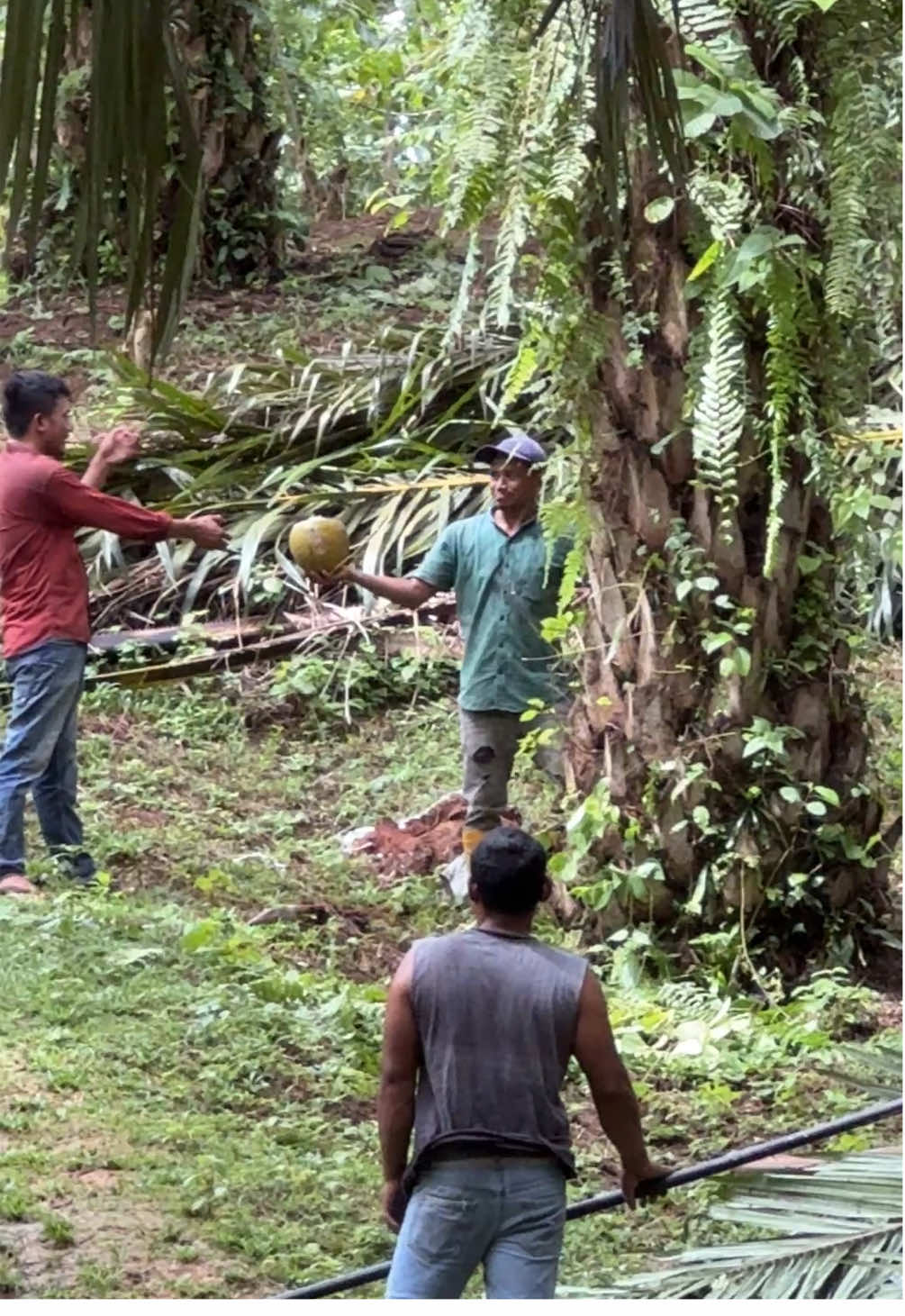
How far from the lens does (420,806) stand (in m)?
5.55

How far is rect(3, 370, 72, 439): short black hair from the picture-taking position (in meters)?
4.10

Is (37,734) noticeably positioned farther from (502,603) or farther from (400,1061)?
(400,1061)

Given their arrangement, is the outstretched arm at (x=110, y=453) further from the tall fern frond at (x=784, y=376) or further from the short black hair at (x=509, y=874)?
the short black hair at (x=509, y=874)

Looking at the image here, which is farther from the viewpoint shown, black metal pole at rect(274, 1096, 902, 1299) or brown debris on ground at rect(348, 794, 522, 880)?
brown debris on ground at rect(348, 794, 522, 880)

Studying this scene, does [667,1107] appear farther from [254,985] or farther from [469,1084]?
[469,1084]

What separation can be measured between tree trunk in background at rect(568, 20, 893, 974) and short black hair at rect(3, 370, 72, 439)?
1.26 meters

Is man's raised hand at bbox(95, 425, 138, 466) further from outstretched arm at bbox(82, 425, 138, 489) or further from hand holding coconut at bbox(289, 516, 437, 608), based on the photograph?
hand holding coconut at bbox(289, 516, 437, 608)

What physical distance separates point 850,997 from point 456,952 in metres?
2.09

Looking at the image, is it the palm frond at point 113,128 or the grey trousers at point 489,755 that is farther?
the grey trousers at point 489,755

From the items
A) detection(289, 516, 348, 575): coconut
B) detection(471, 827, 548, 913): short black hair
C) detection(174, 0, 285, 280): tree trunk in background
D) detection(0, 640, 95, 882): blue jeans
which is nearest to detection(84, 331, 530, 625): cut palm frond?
detection(174, 0, 285, 280): tree trunk in background

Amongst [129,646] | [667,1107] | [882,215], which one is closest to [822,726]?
[667,1107]

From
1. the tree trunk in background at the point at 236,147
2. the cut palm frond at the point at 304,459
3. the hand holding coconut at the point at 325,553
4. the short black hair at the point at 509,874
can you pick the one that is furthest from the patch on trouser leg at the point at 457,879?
the tree trunk in background at the point at 236,147

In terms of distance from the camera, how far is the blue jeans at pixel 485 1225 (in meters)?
1.98

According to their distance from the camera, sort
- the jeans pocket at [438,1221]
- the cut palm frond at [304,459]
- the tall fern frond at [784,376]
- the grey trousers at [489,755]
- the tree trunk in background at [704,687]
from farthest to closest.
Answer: the cut palm frond at [304,459] < the grey trousers at [489,755] < the tree trunk in background at [704,687] < the tall fern frond at [784,376] < the jeans pocket at [438,1221]
